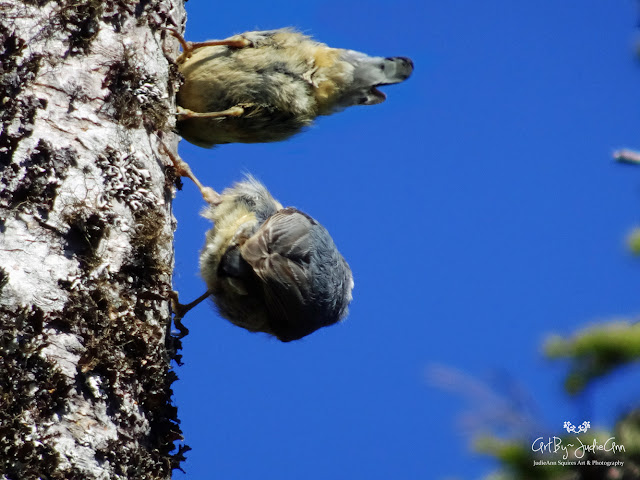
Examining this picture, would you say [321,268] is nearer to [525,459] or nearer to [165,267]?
[165,267]

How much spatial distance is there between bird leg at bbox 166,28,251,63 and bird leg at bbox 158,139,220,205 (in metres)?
0.56

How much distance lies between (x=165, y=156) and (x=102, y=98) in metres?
0.39

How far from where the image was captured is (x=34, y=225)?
8.42ft

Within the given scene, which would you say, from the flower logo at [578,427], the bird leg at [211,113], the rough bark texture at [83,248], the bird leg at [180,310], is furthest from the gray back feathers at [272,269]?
the flower logo at [578,427]

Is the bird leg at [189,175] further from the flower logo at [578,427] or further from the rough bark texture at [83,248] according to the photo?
the flower logo at [578,427]

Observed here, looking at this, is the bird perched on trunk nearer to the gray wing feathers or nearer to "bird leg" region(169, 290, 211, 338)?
the gray wing feathers

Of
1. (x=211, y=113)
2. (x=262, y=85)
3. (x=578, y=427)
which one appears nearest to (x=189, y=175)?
(x=211, y=113)

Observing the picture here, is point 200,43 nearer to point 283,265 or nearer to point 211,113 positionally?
point 211,113

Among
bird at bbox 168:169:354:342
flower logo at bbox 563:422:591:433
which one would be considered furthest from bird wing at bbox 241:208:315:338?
flower logo at bbox 563:422:591:433

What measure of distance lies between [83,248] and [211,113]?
1.32m

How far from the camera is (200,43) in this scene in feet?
12.6

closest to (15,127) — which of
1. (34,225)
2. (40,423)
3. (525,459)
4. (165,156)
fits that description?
(34,225)

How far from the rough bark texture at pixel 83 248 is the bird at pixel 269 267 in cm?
70

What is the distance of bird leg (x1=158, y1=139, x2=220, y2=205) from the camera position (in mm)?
3276
